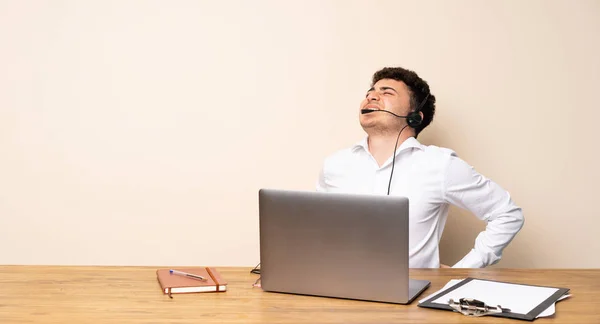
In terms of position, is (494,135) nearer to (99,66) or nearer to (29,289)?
(99,66)

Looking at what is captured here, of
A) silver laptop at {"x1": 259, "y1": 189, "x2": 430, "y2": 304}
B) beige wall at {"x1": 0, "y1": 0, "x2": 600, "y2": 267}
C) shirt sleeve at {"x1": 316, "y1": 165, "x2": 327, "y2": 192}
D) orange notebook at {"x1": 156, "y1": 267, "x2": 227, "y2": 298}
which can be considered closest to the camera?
silver laptop at {"x1": 259, "y1": 189, "x2": 430, "y2": 304}

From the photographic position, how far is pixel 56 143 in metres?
3.16

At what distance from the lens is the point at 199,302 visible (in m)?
1.68

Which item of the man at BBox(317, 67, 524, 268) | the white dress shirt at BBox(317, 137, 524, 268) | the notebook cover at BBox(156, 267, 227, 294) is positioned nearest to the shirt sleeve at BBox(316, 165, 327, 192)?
the man at BBox(317, 67, 524, 268)

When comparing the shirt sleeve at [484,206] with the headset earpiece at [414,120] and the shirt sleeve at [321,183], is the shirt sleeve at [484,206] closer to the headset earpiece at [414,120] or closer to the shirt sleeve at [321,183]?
the headset earpiece at [414,120]

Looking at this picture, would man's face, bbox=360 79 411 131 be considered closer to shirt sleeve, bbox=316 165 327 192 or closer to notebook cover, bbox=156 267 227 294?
shirt sleeve, bbox=316 165 327 192

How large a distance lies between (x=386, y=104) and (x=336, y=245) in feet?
3.91

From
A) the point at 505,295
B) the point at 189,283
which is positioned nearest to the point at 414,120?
the point at 505,295

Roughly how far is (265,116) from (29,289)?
62.1 inches

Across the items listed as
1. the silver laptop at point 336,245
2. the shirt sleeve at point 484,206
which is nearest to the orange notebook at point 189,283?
the silver laptop at point 336,245

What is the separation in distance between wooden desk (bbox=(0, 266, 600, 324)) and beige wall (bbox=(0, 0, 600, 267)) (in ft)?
3.87

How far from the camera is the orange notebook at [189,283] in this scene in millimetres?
1757

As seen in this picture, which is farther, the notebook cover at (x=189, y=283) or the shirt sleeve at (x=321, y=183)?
the shirt sleeve at (x=321, y=183)

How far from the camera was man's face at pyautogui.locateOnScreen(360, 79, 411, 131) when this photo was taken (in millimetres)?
2725
